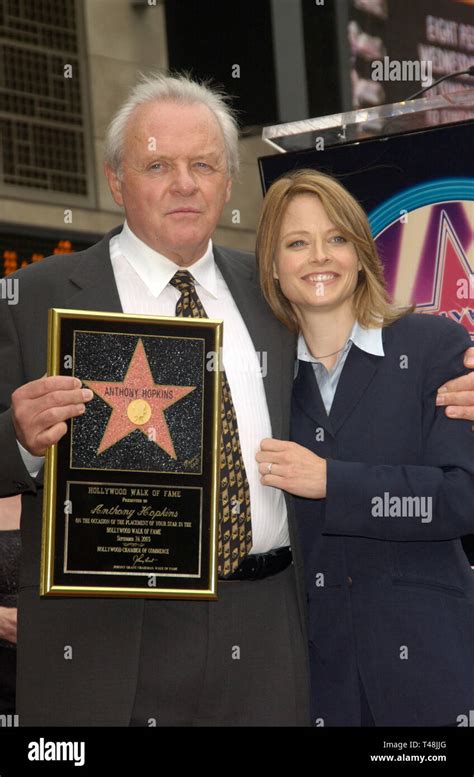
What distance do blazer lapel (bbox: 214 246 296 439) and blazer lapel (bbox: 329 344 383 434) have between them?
13cm

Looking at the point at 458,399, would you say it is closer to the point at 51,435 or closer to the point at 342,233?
the point at 342,233

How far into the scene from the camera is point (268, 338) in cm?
352

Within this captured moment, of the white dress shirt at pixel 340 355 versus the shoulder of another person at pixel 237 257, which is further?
the shoulder of another person at pixel 237 257

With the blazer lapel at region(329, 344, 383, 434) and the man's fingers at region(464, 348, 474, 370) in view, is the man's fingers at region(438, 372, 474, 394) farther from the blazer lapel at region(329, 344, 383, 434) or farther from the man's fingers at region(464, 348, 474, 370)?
the blazer lapel at region(329, 344, 383, 434)

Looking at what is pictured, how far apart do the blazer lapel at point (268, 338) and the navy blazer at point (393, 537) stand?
74 millimetres

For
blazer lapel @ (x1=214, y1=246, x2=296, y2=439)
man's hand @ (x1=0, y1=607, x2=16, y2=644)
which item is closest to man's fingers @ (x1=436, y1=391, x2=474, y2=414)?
blazer lapel @ (x1=214, y1=246, x2=296, y2=439)

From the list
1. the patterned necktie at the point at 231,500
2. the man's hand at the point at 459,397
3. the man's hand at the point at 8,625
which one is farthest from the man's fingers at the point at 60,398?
the man's hand at the point at 8,625

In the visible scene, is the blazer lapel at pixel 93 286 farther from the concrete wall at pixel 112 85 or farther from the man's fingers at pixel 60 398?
the concrete wall at pixel 112 85

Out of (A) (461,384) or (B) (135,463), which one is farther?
(A) (461,384)

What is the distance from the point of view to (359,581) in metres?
3.34

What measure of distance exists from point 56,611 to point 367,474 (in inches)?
34.3

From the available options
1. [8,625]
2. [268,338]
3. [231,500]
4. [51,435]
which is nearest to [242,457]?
[231,500]

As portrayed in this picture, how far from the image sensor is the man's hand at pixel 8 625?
4262 mm
